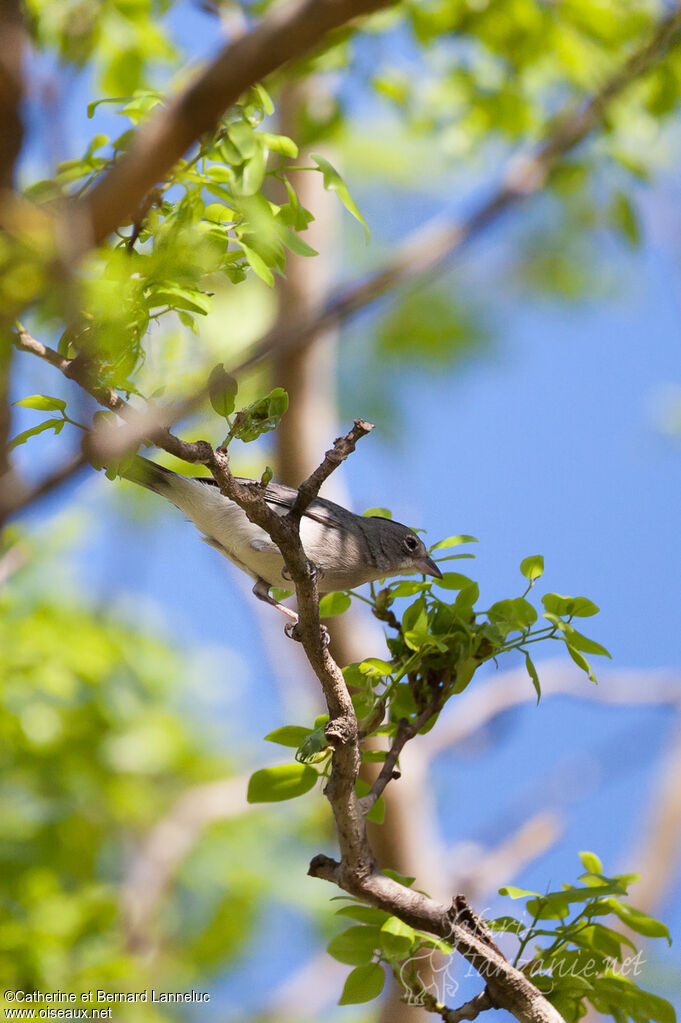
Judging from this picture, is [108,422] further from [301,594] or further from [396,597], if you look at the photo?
[396,597]

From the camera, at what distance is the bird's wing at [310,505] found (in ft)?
14.2

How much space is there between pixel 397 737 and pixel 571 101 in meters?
4.99

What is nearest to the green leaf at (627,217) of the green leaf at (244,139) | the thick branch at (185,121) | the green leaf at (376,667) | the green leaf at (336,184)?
the thick branch at (185,121)

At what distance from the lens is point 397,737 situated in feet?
8.57

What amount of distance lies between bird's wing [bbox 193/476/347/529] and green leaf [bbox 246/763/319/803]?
1.90 m

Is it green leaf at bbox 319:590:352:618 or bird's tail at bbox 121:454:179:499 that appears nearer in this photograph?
green leaf at bbox 319:590:352:618

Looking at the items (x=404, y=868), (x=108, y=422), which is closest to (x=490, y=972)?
(x=108, y=422)

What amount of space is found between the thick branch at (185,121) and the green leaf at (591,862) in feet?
6.96

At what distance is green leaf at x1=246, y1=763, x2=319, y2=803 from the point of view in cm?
247

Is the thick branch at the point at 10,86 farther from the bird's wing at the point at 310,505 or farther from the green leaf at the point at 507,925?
the green leaf at the point at 507,925

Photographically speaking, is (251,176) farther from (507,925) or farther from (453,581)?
(507,925)

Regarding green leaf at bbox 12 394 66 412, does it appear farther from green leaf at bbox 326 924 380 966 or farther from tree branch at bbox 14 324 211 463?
green leaf at bbox 326 924 380 966

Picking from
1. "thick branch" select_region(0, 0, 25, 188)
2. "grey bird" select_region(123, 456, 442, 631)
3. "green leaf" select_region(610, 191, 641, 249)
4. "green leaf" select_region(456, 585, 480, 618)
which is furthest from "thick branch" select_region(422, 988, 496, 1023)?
"green leaf" select_region(610, 191, 641, 249)

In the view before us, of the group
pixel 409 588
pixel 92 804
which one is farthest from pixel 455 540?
pixel 92 804
